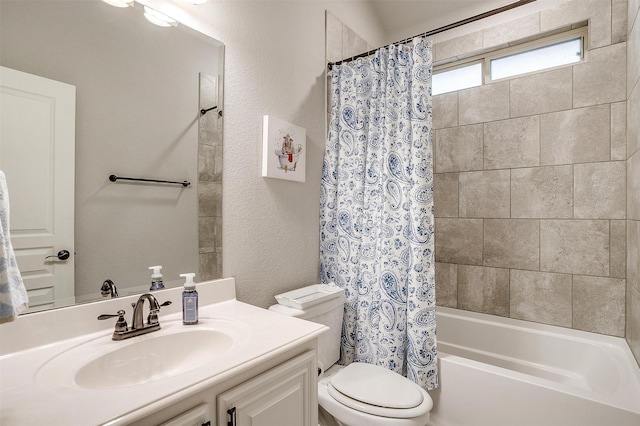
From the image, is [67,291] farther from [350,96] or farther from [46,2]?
[350,96]

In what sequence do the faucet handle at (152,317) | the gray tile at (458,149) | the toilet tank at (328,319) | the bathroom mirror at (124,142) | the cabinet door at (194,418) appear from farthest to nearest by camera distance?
the gray tile at (458,149), the toilet tank at (328,319), the faucet handle at (152,317), the bathroom mirror at (124,142), the cabinet door at (194,418)

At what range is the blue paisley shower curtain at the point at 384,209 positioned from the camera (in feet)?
5.25

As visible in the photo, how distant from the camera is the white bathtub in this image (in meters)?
1.33

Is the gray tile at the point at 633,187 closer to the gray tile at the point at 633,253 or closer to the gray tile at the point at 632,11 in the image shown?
the gray tile at the point at 633,253

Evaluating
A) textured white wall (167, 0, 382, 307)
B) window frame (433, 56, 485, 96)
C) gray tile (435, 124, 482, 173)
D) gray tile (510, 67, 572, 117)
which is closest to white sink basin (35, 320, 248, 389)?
textured white wall (167, 0, 382, 307)

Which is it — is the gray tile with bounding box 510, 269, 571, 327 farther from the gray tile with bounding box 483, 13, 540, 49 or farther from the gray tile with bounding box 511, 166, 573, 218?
the gray tile with bounding box 483, 13, 540, 49

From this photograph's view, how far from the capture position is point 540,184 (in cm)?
212

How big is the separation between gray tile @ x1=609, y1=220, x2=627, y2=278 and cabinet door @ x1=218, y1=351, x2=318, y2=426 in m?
1.99

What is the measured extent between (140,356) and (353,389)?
0.90 m

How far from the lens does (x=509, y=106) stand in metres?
2.23

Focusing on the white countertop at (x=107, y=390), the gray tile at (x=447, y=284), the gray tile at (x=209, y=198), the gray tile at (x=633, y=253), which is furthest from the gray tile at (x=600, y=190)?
the gray tile at (x=209, y=198)

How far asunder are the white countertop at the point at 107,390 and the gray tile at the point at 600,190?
6.37ft

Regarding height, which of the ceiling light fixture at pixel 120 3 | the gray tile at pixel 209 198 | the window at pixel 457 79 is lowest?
the gray tile at pixel 209 198

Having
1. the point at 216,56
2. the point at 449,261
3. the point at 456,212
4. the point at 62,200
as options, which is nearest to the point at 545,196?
the point at 456,212
